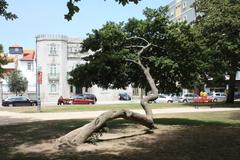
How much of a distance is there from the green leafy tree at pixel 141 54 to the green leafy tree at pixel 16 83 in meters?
65.3

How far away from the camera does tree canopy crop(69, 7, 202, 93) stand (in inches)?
687

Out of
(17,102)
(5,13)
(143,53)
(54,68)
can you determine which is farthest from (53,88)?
(5,13)

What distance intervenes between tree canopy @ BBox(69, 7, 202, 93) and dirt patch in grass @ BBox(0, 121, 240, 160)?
301 cm

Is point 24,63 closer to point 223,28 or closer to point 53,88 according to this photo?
point 53,88

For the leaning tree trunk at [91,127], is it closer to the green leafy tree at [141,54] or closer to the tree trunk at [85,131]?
the tree trunk at [85,131]

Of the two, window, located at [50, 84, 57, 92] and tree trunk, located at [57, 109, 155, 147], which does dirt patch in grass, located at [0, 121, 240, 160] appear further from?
window, located at [50, 84, 57, 92]

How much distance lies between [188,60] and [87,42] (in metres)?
4.00

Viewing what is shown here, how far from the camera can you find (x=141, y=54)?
1795 centimetres

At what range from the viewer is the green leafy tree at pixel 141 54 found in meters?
17.3

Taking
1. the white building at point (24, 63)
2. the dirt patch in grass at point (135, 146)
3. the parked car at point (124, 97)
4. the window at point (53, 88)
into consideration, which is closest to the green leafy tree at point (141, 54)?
the dirt patch in grass at point (135, 146)

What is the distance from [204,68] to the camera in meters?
18.1

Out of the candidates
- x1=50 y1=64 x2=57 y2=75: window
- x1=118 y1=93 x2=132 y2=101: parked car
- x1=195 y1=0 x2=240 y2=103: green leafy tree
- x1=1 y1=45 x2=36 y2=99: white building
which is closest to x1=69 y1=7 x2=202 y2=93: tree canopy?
x1=195 y1=0 x2=240 y2=103: green leafy tree

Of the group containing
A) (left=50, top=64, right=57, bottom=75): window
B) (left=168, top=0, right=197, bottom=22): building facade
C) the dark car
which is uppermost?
(left=168, top=0, right=197, bottom=22): building facade

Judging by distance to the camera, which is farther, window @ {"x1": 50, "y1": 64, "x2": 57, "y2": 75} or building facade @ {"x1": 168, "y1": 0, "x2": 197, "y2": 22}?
building facade @ {"x1": 168, "y1": 0, "x2": 197, "y2": 22}
